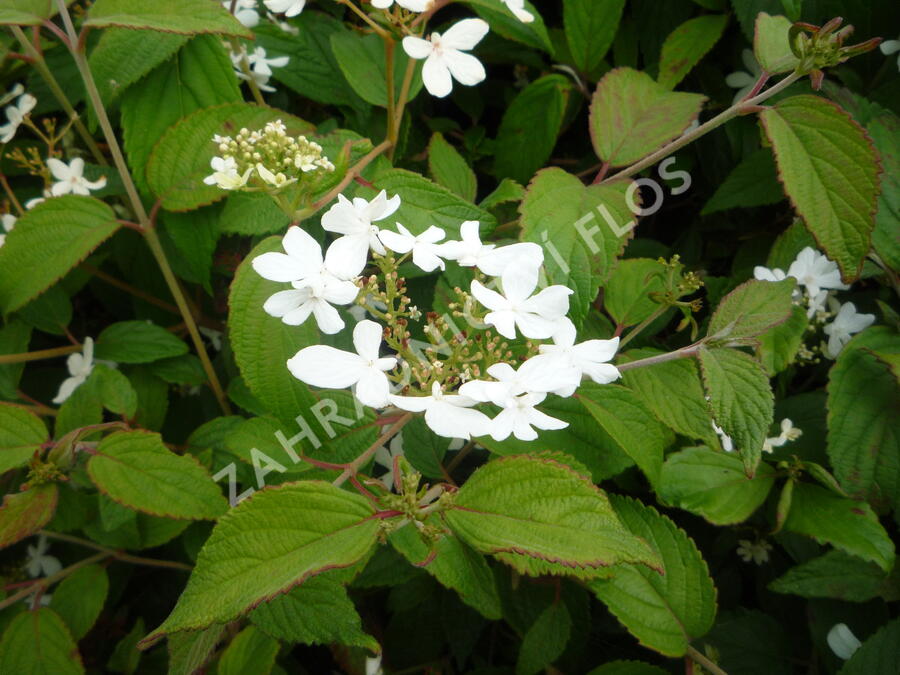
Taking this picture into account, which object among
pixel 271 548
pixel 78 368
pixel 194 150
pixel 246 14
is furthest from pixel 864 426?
pixel 78 368

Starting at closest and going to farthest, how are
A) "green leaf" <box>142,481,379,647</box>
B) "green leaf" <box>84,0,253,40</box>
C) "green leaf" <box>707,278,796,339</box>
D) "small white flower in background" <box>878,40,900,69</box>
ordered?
"green leaf" <box>142,481,379,647</box>
"green leaf" <box>707,278,796,339</box>
"green leaf" <box>84,0,253,40</box>
"small white flower in background" <box>878,40,900,69</box>

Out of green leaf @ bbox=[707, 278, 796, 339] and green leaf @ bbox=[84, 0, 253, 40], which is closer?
green leaf @ bbox=[707, 278, 796, 339]

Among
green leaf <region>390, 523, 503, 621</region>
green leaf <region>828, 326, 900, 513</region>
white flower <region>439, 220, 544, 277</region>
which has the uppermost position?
white flower <region>439, 220, 544, 277</region>

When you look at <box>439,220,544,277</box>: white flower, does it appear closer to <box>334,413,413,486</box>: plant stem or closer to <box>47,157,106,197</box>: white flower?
<box>334,413,413,486</box>: plant stem

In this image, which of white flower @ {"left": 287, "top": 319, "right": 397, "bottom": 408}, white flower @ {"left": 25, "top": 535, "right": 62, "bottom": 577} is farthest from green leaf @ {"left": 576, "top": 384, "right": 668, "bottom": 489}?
white flower @ {"left": 25, "top": 535, "right": 62, "bottom": 577}

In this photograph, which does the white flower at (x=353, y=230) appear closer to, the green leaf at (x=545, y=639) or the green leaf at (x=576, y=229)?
the green leaf at (x=576, y=229)

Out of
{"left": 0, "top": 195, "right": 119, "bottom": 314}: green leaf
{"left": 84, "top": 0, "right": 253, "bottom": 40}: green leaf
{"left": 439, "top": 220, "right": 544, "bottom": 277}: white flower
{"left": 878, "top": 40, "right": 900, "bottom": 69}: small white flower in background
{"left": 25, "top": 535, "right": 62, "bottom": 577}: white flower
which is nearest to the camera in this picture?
{"left": 439, "top": 220, "right": 544, "bottom": 277}: white flower

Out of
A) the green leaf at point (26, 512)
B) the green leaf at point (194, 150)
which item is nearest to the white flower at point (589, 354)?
the green leaf at point (194, 150)
